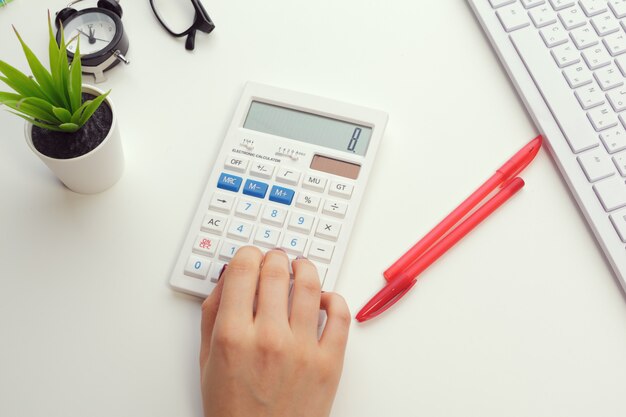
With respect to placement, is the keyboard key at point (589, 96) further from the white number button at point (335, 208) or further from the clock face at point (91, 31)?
the clock face at point (91, 31)

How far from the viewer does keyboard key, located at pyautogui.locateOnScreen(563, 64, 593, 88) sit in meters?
0.60

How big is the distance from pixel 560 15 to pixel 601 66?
67 mm

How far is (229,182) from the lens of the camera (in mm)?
572

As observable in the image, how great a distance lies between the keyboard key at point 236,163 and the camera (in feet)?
1.90

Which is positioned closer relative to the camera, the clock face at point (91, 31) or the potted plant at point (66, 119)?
the potted plant at point (66, 119)

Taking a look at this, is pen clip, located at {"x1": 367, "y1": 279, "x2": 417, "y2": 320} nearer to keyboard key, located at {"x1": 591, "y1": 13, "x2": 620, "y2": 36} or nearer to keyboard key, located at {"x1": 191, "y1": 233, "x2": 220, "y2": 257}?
keyboard key, located at {"x1": 191, "y1": 233, "x2": 220, "y2": 257}

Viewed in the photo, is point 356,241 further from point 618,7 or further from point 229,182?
point 618,7

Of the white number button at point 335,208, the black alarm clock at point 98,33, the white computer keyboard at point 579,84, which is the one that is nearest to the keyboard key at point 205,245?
the white number button at point 335,208

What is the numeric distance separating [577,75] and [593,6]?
82 mm

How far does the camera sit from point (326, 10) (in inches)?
26.5

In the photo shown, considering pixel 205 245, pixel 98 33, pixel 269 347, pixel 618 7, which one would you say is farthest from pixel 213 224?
pixel 618 7

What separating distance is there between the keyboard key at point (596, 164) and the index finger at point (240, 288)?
1.02 ft

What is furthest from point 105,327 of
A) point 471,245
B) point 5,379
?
point 471,245

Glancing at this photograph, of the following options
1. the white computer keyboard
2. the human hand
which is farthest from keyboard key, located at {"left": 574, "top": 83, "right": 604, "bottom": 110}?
the human hand
